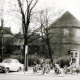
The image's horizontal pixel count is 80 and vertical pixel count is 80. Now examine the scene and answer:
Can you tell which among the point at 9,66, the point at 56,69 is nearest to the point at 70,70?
the point at 56,69

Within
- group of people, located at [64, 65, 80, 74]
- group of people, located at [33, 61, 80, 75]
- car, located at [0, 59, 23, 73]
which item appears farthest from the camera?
car, located at [0, 59, 23, 73]

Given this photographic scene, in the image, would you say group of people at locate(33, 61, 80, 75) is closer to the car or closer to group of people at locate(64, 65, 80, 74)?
group of people at locate(64, 65, 80, 74)

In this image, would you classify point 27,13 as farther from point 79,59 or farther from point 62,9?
point 79,59

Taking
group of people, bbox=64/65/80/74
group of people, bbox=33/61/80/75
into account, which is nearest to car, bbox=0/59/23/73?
group of people, bbox=33/61/80/75

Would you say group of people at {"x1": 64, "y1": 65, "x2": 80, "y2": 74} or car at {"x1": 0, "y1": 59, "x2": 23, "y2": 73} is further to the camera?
car at {"x1": 0, "y1": 59, "x2": 23, "y2": 73}

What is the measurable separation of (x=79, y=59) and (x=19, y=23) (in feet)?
58.5

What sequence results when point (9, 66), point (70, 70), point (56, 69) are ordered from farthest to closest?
point (9, 66)
point (70, 70)
point (56, 69)

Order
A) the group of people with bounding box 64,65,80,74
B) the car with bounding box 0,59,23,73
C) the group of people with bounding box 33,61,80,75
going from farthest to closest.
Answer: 1. the car with bounding box 0,59,23,73
2. the group of people with bounding box 64,65,80,74
3. the group of people with bounding box 33,61,80,75

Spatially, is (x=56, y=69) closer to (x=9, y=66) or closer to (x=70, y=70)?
(x=70, y=70)

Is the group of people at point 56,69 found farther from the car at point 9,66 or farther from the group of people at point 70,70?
the car at point 9,66

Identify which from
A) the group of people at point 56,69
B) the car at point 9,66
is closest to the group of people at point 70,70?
the group of people at point 56,69

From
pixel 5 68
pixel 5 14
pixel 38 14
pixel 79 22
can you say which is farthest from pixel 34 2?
pixel 79 22

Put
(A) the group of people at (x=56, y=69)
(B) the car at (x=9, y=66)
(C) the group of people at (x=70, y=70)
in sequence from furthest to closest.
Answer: (B) the car at (x=9, y=66) < (C) the group of people at (x=70, y=70) < (A) the group of people at (x=56, y=69)

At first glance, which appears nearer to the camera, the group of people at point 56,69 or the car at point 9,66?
the group of people at point 56,69
